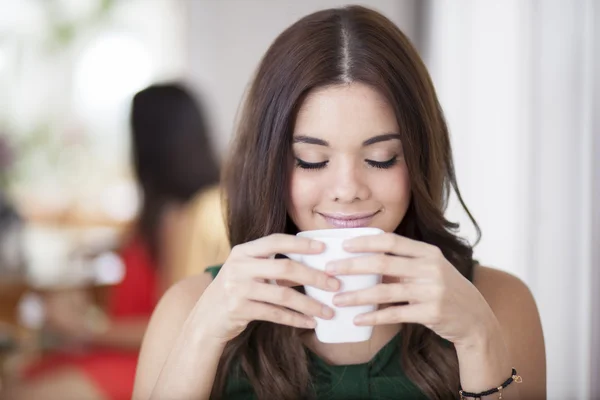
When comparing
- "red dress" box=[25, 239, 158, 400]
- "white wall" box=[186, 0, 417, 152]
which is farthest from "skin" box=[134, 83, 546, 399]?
"white wall" box=[186, 0, 417, 152]

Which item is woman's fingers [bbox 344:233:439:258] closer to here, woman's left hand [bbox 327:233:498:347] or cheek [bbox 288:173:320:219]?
woman's left hand [bbox 327:233:498:347]

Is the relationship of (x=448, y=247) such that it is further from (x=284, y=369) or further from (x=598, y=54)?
→ (x=598, y=54)

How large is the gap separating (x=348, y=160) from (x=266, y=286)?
0.30 m

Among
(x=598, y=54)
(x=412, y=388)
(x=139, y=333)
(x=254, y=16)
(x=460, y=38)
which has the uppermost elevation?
(x=254, y=16)

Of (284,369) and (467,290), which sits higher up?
(467,290)

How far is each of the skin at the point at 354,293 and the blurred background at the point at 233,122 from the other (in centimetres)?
49

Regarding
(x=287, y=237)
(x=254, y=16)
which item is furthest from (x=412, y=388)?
(x=254, y=16)

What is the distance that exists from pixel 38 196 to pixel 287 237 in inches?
243

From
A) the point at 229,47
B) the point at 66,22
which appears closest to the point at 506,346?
the point at 229,47

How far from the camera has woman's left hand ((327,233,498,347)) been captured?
1.02 metres

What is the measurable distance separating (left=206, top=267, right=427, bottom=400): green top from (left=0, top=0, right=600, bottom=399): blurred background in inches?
24.9

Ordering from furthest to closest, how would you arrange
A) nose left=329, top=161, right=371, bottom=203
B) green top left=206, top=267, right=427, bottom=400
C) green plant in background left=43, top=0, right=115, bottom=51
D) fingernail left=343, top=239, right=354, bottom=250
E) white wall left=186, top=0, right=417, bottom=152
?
1. green plant in background left=43, top=0, right=115, bottom=51
2. white wall left=186, top=0, right=417, bottom=152
3. green top left=206, top=267, right=427, bottom=400
4. nose left=329, top=161, right=371, bottom=203
5. fingernail left=343, top=239, right=354, bottom=250

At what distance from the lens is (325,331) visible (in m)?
1.07

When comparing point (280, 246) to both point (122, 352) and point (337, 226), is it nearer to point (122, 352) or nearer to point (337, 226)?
point (337, 226)
